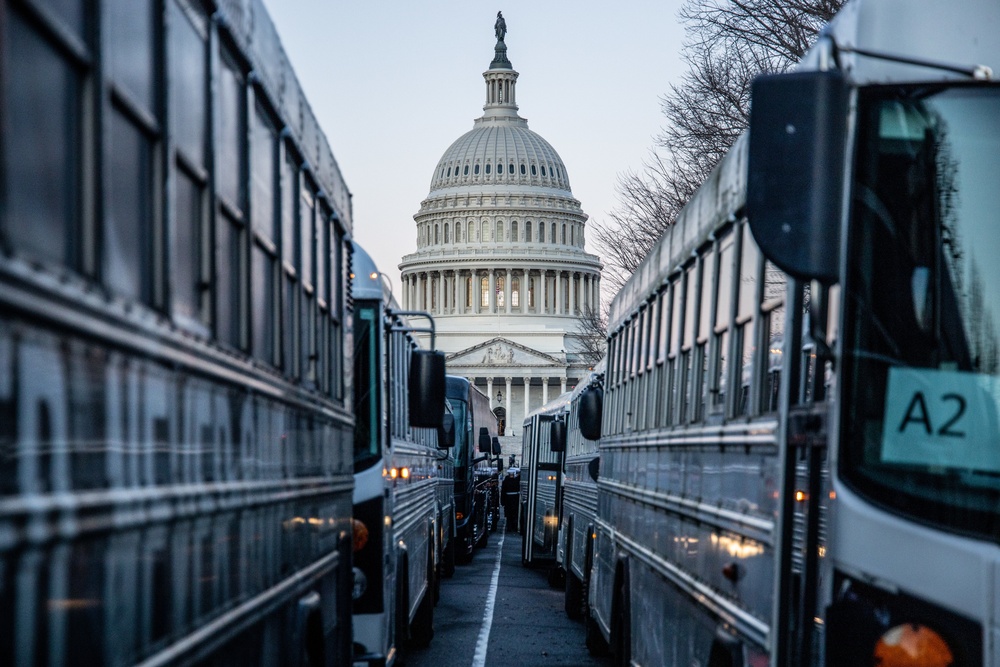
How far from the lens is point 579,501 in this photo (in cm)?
1511

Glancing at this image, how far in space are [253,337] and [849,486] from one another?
64.1 inches

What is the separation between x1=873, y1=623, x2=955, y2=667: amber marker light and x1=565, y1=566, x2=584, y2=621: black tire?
11.8 meters

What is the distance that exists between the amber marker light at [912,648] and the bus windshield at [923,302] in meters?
0.26

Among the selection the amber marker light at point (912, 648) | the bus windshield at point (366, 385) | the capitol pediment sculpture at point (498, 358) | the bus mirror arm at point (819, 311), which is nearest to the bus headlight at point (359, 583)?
the bus windshield at point (366, 385)

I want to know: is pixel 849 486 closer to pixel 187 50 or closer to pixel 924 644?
pixel 924 644

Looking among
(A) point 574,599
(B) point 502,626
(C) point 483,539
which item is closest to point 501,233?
(C) point 483,539

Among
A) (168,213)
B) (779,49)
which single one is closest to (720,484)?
(168,213)

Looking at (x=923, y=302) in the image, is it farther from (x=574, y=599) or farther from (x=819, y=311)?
(x=574, y=599)

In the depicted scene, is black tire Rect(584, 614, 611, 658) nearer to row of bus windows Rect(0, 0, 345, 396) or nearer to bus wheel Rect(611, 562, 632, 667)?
bus wheel Rect(611, 562, 632, 667)

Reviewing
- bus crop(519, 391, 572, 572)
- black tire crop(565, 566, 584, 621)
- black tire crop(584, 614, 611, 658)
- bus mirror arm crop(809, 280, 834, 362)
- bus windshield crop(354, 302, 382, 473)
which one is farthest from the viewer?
bus crop(519, 391, 572, 572)

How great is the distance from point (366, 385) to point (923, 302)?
199 inches

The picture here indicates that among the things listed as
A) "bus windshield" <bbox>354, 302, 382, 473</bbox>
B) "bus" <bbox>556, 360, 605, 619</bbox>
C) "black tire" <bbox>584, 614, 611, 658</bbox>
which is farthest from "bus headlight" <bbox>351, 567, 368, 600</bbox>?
"black tire" <bbox>584, 614, 611, 658</bbox>

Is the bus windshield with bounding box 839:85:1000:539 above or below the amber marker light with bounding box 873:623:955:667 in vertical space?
above

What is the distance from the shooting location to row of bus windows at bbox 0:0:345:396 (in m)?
2.36
